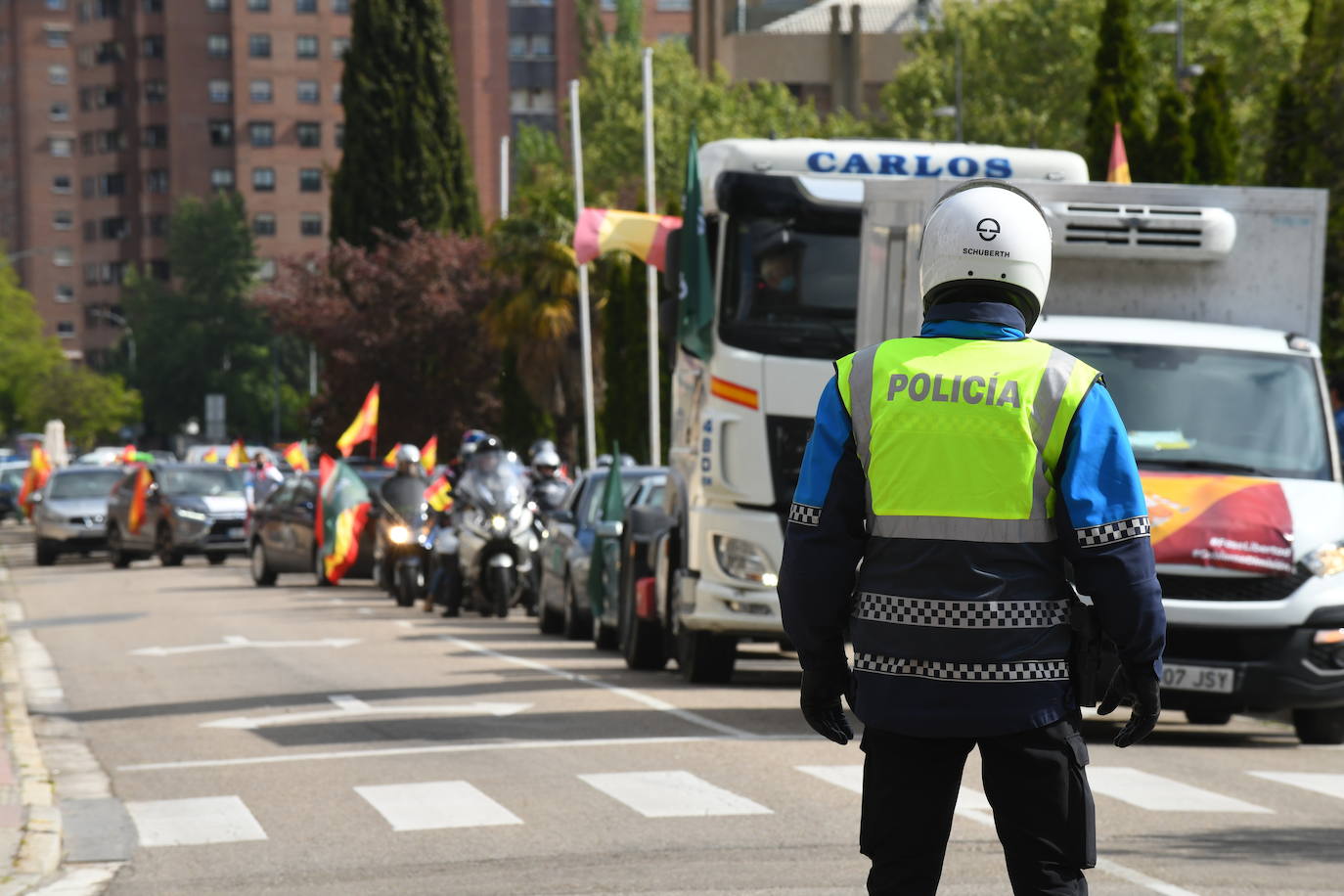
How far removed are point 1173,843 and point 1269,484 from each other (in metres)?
3.88

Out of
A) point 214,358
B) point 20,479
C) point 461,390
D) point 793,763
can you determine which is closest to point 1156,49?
point 461,390

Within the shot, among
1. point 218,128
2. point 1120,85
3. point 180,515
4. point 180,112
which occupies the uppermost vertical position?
point 1120,85

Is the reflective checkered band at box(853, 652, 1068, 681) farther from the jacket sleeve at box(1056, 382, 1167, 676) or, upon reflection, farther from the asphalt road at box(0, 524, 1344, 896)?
the asphalt road at box(0, 524, 1344, 896)

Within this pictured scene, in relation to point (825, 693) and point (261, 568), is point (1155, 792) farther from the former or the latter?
point (261, 568)

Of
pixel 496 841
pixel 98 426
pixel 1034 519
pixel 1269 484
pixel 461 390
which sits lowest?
pixel 98 426

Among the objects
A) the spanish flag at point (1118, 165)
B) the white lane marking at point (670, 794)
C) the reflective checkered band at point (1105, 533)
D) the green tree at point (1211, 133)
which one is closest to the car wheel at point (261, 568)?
the green tree at point (1211, 133)

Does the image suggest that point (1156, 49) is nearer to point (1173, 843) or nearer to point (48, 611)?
point (48, 611)

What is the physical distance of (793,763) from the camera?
11.5m

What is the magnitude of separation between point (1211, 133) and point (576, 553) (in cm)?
1652

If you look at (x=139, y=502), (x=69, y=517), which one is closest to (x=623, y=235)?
(x=139, y=502)

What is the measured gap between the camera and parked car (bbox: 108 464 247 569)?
3831 cm

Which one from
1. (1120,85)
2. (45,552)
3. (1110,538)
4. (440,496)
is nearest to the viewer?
(1110,538)

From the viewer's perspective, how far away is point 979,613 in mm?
4816

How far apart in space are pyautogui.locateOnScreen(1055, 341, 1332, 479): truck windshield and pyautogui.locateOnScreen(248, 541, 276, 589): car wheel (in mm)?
21037
